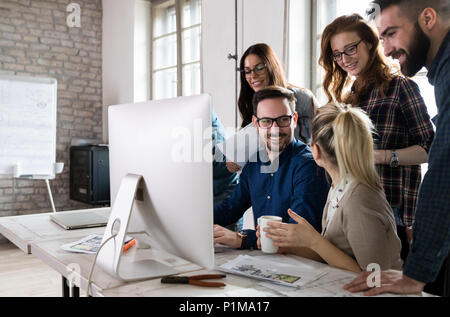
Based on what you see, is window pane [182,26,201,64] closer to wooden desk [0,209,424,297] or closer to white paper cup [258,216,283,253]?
wooden desk [0,209,424,297]

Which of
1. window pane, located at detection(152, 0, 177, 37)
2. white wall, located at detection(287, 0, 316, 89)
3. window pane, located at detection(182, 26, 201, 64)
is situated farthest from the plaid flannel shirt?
window pane, located at detection(152, 0, 177, 37)

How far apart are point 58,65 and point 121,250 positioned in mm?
4576

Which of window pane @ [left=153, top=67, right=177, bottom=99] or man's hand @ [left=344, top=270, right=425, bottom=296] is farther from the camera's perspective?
window pane @ [left=153, top=67, right=177, bottom=99]

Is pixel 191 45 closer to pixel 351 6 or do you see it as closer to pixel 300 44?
pixel 300 44

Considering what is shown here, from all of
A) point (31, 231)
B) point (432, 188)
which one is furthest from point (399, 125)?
point (31, 231)

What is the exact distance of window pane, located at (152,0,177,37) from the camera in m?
4.73

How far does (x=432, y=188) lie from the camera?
98 centimetres

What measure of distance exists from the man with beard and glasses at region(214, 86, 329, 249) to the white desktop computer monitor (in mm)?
498

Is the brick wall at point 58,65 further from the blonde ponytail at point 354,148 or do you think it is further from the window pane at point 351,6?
the blonde ponytail at point 354,148

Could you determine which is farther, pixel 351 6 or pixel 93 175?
pixel 93 175

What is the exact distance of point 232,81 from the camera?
3.49 meters
